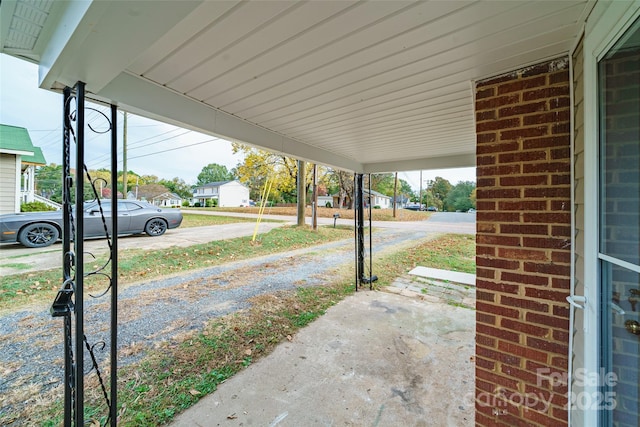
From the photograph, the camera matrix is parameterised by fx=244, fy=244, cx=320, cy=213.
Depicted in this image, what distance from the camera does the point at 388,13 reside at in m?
1.02

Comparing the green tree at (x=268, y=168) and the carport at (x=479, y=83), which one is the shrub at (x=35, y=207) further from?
the carport at (x=479, y=83)

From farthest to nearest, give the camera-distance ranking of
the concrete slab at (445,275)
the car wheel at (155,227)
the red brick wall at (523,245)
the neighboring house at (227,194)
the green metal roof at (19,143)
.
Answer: the neighboring house at (227,194) < the car wheel at (155,227) < the concrete slab at (445,275) < the green metal roof at (19,143) < the red brick wall at (523,245)

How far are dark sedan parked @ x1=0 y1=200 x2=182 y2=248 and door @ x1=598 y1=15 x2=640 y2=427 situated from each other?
16.7ft

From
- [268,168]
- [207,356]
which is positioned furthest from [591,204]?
[268,168]

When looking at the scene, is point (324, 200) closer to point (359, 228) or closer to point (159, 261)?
point (159, 261)

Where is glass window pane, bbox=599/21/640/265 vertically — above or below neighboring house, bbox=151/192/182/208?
below

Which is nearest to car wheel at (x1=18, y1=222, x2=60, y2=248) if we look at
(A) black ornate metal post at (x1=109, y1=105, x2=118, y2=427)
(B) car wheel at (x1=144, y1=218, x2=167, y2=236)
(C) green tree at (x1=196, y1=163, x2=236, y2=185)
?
(B) car wheel at (x1=144, y1=218, x2=167, y2=236)

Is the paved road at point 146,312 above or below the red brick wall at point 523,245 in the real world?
below

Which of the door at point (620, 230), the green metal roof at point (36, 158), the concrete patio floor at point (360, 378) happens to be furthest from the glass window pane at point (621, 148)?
the green metal roof at point (36, 158)

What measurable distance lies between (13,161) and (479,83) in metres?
7.36

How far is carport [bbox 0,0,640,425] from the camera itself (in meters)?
0.97

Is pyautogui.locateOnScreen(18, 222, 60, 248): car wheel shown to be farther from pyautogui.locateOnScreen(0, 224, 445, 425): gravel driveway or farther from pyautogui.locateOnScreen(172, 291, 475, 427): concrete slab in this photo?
pyautogui.locateOnScreen(172, 291, 475, 427): concrete slab

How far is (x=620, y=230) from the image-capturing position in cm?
92

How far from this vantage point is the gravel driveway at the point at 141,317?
218cm
